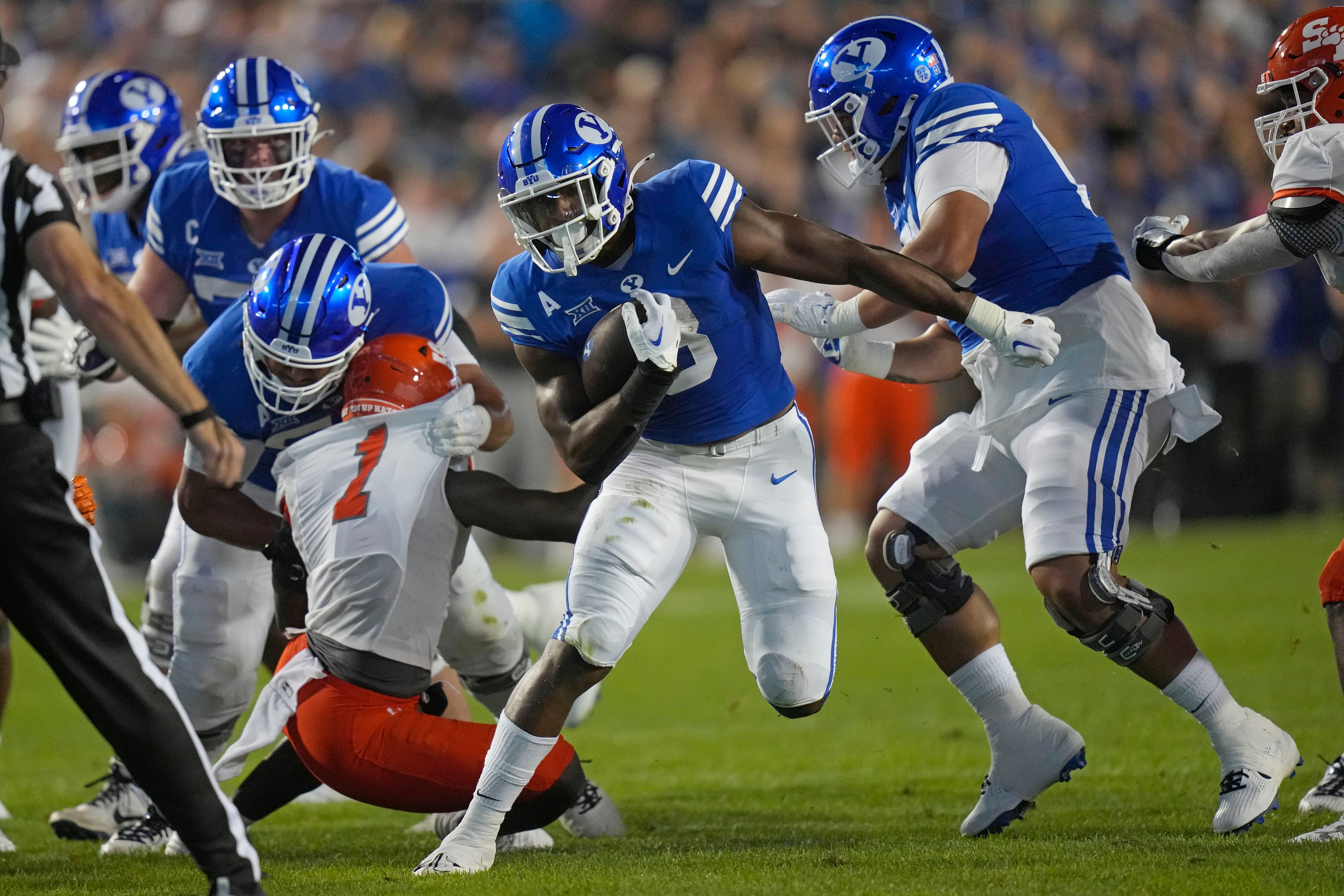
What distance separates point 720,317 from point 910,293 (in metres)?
0.48

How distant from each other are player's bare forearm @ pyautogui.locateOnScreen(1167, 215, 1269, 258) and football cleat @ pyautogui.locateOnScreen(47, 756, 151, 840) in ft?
11.2

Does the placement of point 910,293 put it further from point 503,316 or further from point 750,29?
point 750,29

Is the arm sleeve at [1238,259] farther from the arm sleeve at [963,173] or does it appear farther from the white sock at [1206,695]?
the white sock at [1206,695]

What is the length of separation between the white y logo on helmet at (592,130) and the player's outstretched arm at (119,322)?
1180mm

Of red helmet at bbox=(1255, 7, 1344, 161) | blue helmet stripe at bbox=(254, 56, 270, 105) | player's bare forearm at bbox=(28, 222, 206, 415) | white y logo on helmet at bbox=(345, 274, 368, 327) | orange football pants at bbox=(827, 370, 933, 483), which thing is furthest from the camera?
orange football pants at bbox=(827, 370, 933, 483)

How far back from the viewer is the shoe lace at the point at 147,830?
4.49 metres

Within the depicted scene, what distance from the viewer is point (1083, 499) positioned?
13.2ft

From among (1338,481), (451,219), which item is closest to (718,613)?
(451,219)

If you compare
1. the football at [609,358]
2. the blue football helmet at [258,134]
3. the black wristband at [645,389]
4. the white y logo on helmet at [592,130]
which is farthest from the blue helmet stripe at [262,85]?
the black wristband at [645,389]

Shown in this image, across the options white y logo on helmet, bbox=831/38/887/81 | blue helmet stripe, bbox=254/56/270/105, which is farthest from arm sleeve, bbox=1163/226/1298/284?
blue helmet stripe, bbox=254/56/270/105

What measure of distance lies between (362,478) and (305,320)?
488 millimetres

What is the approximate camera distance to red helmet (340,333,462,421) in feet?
13.7

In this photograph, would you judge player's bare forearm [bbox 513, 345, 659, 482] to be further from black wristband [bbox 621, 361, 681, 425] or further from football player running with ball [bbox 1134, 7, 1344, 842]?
football player running with ball [bbox 1134, 7, 1344, 842]

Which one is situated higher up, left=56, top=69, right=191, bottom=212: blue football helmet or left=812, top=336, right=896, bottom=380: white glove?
left=56, top=69, right=191, bottom=212: blue football helmet
